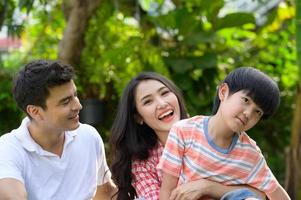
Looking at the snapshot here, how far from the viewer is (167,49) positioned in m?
5.52

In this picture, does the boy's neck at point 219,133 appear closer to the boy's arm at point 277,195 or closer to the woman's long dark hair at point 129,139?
the boy's arm at point 277,195

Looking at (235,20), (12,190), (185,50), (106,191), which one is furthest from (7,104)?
(12,190)

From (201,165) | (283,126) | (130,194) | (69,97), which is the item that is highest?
(69,97)

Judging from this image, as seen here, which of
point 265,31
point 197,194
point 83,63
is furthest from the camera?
point 265,31

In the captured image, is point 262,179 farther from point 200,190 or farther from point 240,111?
point 240,111

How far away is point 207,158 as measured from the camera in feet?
7.77

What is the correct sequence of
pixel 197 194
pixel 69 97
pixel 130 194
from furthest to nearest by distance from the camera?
pixel 130 194 < pixel 69 97 < pixel 197 194

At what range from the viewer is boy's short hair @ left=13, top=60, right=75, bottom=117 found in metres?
2.54

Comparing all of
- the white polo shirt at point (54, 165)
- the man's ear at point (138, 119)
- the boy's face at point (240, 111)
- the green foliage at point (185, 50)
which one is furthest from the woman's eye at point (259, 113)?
the green foliage at point (185, 50)

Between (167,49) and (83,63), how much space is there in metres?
0.72

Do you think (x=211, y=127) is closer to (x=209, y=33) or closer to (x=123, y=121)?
(x=123, y=121)

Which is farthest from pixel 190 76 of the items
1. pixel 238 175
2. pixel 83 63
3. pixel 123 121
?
pixel 238 175

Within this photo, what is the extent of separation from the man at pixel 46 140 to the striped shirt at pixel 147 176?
211mm

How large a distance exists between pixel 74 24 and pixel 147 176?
8.11 feet
